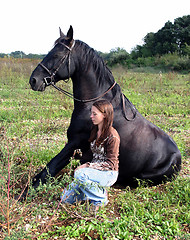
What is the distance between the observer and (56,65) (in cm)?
331

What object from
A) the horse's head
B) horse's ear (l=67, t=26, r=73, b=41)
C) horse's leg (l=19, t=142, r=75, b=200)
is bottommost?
horse's leg (l=19, t=142, r=75, b=200)

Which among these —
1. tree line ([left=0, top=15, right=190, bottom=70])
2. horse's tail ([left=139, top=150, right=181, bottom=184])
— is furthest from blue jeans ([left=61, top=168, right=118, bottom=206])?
tree line ([left=0, top=15, right=190, bottom=70])

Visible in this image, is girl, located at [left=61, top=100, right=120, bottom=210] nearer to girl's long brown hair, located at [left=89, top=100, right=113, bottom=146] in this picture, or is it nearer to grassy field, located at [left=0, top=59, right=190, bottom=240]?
girl's long brown hair, located at [left=89, top=100, right=113, bottom=146]

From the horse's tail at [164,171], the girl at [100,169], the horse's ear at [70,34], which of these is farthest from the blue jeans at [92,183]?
the horse's ear at [70,34]

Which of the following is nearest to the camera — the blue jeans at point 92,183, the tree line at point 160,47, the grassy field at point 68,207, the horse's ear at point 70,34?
the grassy field at point 68,207

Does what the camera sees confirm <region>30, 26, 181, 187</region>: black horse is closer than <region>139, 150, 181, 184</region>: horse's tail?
Yes

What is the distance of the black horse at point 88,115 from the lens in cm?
331

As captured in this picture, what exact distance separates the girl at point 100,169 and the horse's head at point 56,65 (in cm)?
70

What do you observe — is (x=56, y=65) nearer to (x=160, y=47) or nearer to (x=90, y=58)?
(x=90, y=58)

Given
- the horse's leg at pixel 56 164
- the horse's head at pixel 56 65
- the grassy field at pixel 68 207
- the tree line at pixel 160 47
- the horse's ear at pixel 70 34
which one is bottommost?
the grassy field at pixel 68 207

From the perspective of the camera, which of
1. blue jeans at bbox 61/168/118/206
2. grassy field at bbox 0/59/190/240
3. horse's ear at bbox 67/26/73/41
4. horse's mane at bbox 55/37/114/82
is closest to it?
grassy field at bbox 0/59/190/240

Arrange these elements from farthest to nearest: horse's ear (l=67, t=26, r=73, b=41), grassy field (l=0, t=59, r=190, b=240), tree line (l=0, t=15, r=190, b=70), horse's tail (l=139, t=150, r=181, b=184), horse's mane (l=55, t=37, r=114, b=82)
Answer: tree line (l=0, t=15, r=190, b=70)
horse's tail (l=139, t=150, r=181, b=184)
horse's mane (l=55, t=37, r=114, b=82)
horse's ear (l=67, t=26, r=73, b=41)
grassy field (l=0, t=59, r=190, b=240)

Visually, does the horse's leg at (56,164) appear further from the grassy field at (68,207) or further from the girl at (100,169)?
the girl at (100,169)

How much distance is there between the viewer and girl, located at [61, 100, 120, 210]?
2.97m
